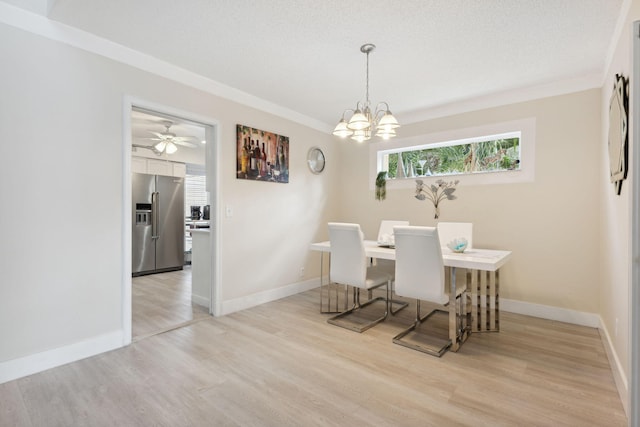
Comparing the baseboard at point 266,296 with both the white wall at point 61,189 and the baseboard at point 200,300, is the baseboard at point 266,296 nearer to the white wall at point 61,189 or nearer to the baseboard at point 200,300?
the baseboard at point 200,300

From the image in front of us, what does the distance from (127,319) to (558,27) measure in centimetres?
402

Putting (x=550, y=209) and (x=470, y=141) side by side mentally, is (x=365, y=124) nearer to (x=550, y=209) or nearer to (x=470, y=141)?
(x=470, y=141)

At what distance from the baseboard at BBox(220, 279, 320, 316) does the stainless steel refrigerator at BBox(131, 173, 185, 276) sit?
262cm

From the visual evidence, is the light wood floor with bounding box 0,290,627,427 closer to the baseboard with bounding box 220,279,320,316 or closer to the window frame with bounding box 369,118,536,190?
the baseboard with bounding box 220,279,320,316

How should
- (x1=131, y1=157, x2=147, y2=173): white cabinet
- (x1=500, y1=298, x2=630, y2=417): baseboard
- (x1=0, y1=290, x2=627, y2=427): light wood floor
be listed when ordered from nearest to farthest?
(x1=0, y1=290, x2=627, y2=427): light wood floor
(x1=500, y1=298, x2=630, y2=417): baseboard
(x1=131, y1=157, x2=147, y2=173): white cabinet

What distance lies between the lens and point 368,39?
238 cm

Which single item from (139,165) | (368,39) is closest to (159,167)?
(139,165)

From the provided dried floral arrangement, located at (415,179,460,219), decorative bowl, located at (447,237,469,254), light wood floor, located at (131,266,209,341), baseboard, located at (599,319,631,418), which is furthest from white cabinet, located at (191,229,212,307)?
baseboard, located at (599,319,631,418)

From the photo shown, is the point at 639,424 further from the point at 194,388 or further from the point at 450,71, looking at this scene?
the point at 450,71

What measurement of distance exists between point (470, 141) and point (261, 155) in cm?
258

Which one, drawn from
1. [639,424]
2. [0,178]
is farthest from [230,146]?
[639,424]

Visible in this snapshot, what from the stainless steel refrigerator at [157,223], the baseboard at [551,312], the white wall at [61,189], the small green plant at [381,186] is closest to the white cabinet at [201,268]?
the white wall at [61,189]

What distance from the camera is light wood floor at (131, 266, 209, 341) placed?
295cm

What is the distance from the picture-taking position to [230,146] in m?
3.39
